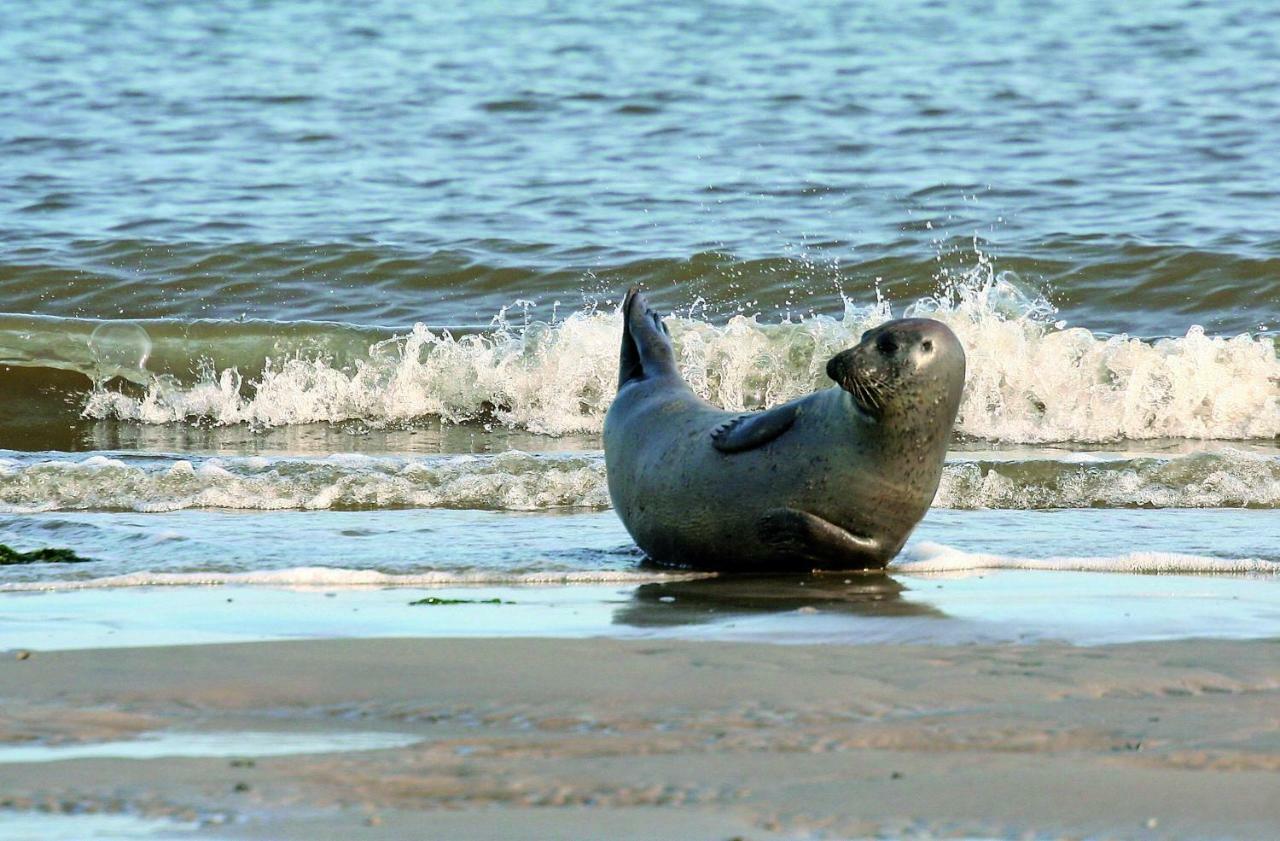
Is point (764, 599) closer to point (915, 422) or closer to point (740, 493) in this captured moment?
point (740, 493)

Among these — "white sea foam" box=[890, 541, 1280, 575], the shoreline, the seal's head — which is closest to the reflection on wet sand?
the shoreline

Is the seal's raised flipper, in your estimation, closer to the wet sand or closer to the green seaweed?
the green seaweed

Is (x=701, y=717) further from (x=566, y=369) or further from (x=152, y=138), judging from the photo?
(x=152, y=138)

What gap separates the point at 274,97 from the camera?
1969 centimetres

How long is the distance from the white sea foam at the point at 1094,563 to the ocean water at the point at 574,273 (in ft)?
0.06

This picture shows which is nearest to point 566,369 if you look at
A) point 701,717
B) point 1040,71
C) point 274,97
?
point 701,717

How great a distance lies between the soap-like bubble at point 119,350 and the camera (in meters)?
11.0

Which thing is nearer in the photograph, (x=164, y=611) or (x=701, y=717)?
(x=701, y=717)

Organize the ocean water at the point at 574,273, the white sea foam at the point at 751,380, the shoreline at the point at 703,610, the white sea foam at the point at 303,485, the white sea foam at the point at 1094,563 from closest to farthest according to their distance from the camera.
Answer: the shoreline at the point at 703,610 → the white sea foam at the point at 1094,563 → the ocean water at the point at 574,273 → the white sea foam at the point at 303,485 → the white sea foam at the point at 751,380

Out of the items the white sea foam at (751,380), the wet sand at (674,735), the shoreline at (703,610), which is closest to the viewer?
the wet sand at (674,735)

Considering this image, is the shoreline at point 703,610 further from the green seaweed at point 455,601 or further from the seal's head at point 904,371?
the seal's head at point 904,371

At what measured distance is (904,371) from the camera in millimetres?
5250

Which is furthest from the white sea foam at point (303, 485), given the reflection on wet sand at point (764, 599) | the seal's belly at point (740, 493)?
the reflection on wet sand at point (764, 599)

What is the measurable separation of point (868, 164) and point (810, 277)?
A: 12.5 ft
